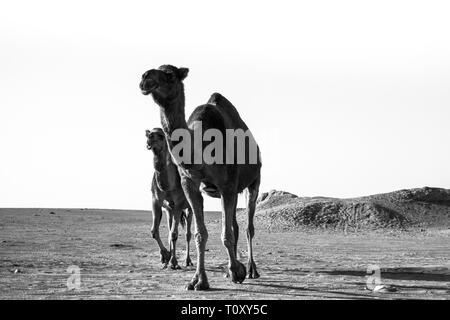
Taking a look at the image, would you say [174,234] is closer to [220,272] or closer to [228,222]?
[220,272]

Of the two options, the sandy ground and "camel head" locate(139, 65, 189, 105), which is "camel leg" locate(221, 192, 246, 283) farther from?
"camel head" locate(139, 65, 189, 105)

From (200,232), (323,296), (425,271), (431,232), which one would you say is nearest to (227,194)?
(200,232)

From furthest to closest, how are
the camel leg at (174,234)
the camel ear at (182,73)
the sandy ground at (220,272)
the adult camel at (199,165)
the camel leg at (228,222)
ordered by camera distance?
1. the camel leg at (174,234)
2. the camel leg at (228,222)
3. the camel ear at (182,73)
4. the sandy ground at (220,272)
5. the adult camel at (199,165)

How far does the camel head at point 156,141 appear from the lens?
44.1 ft

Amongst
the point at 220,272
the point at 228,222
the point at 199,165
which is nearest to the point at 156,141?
the point at 220,272

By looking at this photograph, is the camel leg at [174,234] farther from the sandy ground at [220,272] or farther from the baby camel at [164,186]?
the sandy ground at [220,272]

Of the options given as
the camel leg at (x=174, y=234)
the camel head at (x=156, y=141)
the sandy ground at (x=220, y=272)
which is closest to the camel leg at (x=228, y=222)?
the sandy ground at (x=220, y=272)

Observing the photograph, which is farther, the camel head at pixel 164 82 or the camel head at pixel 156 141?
the camel head at pixel 156 141

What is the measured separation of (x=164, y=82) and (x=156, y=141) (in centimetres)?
430

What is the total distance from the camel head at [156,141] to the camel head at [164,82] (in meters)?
3.92

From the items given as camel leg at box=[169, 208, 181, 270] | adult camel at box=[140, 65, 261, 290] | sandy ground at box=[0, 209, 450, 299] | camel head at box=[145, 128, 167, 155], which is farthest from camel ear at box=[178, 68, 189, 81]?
camel leg at box=[169, 208, 181, 270]

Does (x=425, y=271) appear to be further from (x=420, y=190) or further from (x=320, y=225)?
(x=420, y=190)
